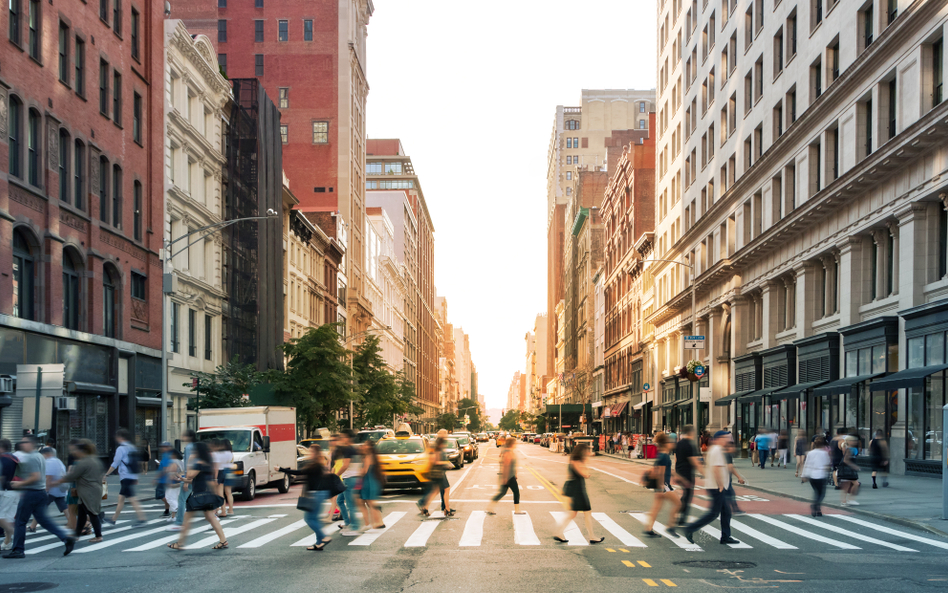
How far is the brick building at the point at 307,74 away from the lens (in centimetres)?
8025

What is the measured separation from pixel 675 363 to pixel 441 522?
5133 cm

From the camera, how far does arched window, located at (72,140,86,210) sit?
32594mm

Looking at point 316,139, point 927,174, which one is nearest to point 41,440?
point 927,174

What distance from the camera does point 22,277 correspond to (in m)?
28.8

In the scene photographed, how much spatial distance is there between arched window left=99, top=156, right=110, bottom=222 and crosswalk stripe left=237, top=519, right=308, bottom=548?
20623mm

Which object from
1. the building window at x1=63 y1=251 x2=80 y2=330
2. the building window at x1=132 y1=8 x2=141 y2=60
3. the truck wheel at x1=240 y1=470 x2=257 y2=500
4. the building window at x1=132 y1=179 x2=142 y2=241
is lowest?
the truck wheel at x1=240 y1=470 x2=257 y2=500

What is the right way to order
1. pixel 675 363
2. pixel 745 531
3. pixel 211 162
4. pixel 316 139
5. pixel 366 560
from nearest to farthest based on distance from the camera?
pixel 366 560
pixel 745 531
pixel 211 162
pixel 675 363
pixel 316 139

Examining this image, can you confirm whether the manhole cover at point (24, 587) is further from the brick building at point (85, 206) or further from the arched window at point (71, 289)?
the arched window at point (71, 289)

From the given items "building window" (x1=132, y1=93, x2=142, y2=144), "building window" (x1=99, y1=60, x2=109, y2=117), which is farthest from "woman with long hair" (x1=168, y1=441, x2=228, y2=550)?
"building window" (x1=132, y1=93, x2=142, y2=144)

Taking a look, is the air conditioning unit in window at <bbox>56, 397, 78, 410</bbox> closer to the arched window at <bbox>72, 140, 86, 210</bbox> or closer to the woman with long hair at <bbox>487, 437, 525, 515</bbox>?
the arched window at <bbox>72, 140, 86, 210</bbox>

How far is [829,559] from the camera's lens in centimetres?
1326

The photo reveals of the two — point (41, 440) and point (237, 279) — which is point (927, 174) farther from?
point (237, 279)

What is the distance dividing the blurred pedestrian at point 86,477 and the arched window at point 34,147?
57.8ft

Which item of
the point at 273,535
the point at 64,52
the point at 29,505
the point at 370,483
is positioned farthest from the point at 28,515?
the point at 64,52
